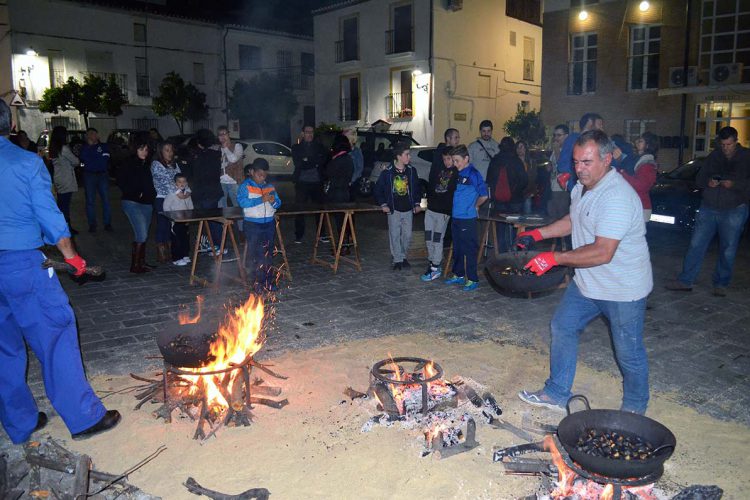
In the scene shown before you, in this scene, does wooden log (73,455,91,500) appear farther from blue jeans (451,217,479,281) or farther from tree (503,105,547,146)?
tree (503,105,547,146)

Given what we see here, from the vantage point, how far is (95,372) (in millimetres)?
4934

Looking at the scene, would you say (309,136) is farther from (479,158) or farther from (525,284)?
(525,284)

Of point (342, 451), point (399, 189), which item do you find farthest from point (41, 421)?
point (399, 189)

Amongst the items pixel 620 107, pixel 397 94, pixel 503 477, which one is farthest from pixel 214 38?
pixel 503 477

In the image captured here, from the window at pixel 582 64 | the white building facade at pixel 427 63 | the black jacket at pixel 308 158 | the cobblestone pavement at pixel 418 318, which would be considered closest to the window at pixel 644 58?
the window at pixel 582 64

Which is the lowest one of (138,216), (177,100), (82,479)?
(82,479)

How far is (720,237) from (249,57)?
1325 inches

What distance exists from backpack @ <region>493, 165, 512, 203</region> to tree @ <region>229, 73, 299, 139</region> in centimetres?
2636

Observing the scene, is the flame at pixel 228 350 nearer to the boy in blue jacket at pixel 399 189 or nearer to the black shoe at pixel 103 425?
the black shoe at pixel 103 425

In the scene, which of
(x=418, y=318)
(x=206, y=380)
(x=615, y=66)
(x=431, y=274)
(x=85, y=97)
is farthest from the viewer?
(x=85, y=97)

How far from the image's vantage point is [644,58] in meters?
18.9

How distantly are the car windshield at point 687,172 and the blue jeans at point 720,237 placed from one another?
4.03 meters

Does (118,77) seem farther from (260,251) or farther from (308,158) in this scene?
(260,251)

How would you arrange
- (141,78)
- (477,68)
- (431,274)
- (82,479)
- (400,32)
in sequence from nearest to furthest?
1. (82,479)
2. (431,274)
3. (400,32)
4. (477,68)
5. (141,78)
